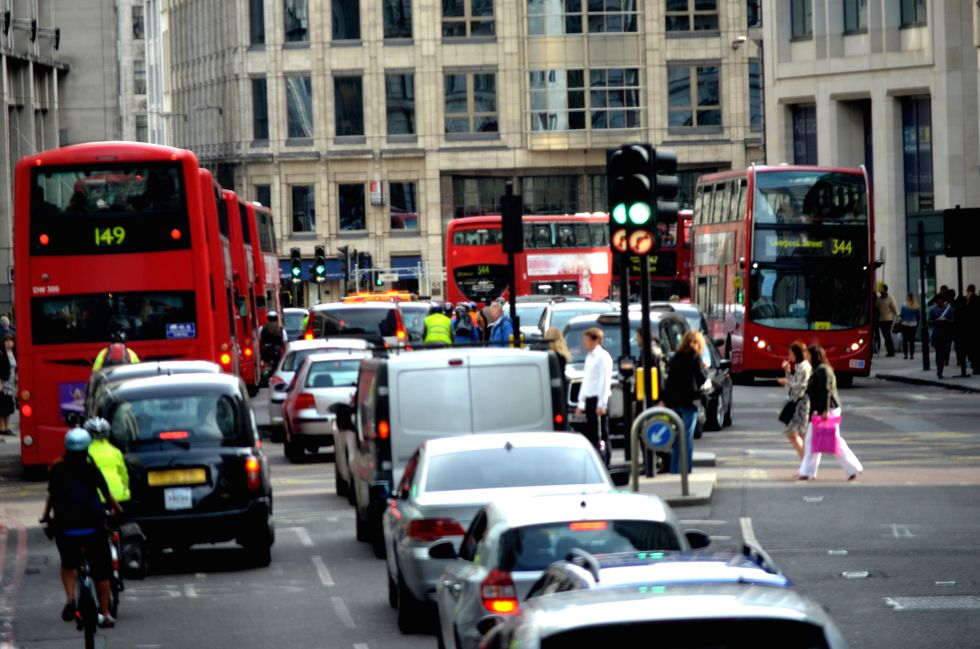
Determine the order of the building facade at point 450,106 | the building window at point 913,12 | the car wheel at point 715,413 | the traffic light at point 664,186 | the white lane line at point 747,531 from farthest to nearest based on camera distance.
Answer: the building facade at point 450,106
the building window at point 913,12
the car wheel at point 715,413
the traffic light at point 664,186
the white lane line at point 747,531

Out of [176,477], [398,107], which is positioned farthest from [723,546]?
[398,107]

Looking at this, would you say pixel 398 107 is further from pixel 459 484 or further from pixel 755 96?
pixel 459 484

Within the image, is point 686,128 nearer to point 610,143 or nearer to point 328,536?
point 610,143

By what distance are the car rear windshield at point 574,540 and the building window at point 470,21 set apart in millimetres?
84222

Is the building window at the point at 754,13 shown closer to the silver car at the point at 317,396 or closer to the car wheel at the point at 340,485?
the silver car at the point at 317,396

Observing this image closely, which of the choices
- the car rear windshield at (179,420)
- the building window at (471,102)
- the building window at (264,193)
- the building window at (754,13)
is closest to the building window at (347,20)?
the building window at (471,102)

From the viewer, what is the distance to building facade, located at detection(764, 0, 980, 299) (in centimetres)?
6431

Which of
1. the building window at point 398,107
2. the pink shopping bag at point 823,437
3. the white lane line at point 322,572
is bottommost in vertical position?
the white lane line at point 322,572

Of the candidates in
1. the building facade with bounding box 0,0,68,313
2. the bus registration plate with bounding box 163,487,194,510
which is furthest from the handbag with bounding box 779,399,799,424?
the building facade with bounding box 0,0,68,313

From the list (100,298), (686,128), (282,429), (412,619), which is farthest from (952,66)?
(412,619)

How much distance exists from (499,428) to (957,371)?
30355 mm

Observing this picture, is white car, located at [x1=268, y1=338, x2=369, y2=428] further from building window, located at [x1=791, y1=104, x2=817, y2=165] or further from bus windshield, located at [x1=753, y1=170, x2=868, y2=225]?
building window, located at [x1=791, y1=104, x2=817, y2=165]

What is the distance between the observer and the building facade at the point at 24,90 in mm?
60406

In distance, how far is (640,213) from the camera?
19703mm
